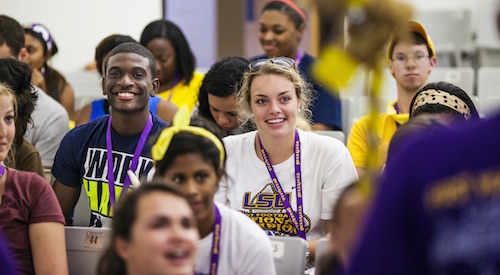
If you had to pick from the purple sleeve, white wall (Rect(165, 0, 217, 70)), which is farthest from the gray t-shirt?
white wall (Rect(165, 0, 217, 70))

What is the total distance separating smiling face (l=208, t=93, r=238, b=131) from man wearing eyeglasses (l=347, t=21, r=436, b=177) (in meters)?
0.61

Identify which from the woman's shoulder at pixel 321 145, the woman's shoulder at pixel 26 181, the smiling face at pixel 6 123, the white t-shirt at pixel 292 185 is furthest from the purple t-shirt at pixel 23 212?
the woman's shoulder at pixel 321 145

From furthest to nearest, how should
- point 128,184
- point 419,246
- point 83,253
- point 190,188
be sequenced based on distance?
point 128,184, point 83,253, point 190,188, point 419,246

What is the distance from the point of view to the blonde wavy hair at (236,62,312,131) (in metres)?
3.05

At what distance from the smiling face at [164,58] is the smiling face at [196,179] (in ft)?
7.56

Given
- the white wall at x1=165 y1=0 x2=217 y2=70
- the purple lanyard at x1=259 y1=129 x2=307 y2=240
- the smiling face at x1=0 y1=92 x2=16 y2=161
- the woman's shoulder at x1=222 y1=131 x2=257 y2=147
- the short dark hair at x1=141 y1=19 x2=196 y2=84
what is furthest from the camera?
the white wall at x1=165 y1=0 x2=217 y2=70

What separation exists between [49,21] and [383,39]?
6031 millimetres

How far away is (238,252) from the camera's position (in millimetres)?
2125

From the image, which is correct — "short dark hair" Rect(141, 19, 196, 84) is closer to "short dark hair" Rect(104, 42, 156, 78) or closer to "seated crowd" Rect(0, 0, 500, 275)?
→ "seated crowd" Rect(0, 0, 500, 275)

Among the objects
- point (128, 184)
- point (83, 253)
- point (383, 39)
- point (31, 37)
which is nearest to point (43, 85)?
point (31, 37)

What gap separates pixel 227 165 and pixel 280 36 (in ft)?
5.55

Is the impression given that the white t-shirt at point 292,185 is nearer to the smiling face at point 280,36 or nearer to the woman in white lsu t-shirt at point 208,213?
the woman in white lsu t-shirt at point 208,213

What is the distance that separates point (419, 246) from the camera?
2.87 feet

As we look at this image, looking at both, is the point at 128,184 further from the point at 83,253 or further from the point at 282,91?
the point at 282,91
